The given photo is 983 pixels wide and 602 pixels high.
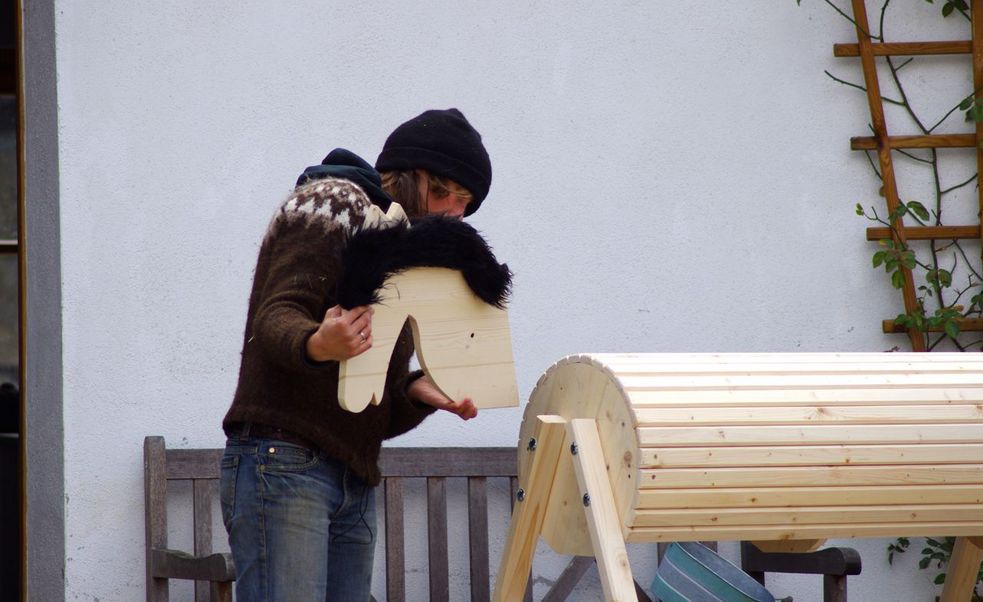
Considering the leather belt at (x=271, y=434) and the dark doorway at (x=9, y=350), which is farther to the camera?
the dark doorway at (x=9, y=350)

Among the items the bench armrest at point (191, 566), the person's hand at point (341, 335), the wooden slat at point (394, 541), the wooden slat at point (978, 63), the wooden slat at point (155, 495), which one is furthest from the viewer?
the wooden slat at point (978, 63)

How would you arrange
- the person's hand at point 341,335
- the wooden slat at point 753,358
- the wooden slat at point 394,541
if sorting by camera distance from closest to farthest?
the person's hand at point 341,335
the wooden slat at point 753,358
the wooden slat at point 394,541

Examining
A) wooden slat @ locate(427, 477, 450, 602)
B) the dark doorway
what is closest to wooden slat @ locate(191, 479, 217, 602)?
wooden slat @ locate(427, 477, 450, 602)

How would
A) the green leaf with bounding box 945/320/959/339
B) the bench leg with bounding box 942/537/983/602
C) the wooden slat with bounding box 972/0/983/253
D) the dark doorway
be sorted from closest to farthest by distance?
the bench leg with bounding box 942/537/983/602 < the green leaf with bounding box 945/320/959/339 < the wooden slat with bounding box 972/0/983/253 < the dark doorway

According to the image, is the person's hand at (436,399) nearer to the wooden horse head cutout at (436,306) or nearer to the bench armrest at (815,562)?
the wooden horse head cutout at (436,306)

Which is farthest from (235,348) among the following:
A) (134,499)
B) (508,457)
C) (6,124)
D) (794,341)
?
(794,341)

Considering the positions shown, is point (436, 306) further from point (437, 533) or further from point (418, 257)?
point (437, 533)

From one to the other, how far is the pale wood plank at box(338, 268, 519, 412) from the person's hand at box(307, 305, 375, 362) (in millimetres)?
52

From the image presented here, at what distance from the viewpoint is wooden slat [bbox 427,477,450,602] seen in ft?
11.7

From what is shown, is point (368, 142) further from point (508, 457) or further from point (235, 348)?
point (508, 457)

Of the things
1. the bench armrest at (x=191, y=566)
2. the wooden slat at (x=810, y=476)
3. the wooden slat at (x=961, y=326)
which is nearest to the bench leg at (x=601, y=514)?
the wooden slat at (x=810, y=476)

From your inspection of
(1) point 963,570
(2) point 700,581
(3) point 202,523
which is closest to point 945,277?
(1) point 963,570

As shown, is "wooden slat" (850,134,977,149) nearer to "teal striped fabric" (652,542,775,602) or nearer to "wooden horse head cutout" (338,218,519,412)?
"teal striped fabric" (652,542,775,602)

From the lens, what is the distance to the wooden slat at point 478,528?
3.59 metres
